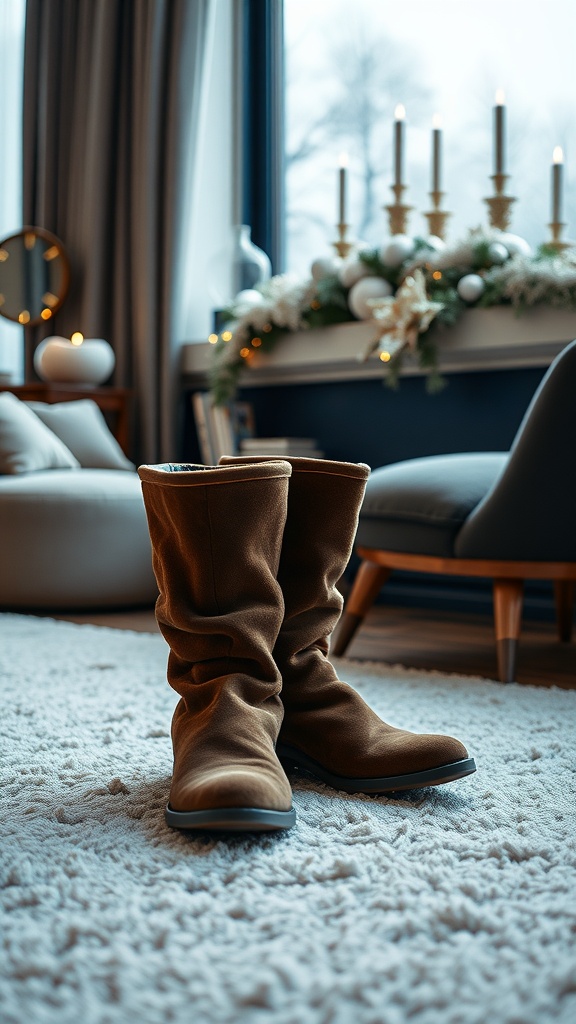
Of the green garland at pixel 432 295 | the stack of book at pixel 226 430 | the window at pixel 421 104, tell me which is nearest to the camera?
the green garland at pixel 432 295

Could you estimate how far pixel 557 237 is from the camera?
272 centimetres

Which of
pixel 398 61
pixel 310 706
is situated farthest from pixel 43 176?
pixel 310 706

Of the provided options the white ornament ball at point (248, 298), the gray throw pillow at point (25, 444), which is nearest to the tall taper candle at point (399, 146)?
the white ornament ball at point (248, 298)

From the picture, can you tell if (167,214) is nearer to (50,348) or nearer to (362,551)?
(50,348)

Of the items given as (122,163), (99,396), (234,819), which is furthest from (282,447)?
(234,819)

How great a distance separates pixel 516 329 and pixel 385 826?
1893 millimetres

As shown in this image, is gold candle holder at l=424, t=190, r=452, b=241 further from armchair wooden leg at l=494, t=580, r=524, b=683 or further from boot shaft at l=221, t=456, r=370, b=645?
boot shaft at l=221, t=456, r=370, b=645

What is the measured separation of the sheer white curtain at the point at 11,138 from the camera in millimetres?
4520

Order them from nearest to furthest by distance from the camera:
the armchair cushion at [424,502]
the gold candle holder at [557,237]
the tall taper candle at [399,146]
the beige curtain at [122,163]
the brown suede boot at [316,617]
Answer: the brown suede boot at [316,617]
the armchair cushion at [424,502]
the gold candle holder at [557,237]
the tall taper candle at [399,146]
the beige curtain at [122,163]

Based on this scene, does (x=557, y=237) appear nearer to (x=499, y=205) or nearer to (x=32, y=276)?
(x=499, y=205)

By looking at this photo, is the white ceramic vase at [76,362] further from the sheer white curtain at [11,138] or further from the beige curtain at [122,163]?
the sheer white curtain at [11,138]

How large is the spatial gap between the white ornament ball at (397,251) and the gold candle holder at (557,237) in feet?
1.31

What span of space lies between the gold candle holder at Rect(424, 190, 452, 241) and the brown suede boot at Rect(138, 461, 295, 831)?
210 cm

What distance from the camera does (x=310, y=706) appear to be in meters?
1.19
